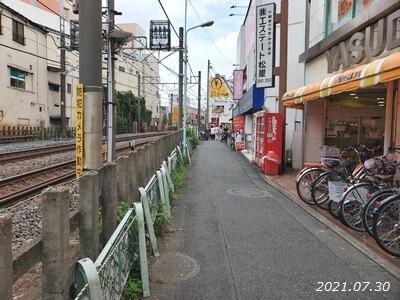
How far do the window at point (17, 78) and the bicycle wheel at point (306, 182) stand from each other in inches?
1027

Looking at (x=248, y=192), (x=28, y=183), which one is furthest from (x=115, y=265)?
(x=28, y=183)

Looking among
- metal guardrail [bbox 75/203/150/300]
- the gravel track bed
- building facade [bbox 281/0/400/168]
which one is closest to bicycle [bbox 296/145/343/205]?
building facade [bbox 281/0/400/168]

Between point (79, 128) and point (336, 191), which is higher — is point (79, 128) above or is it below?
above

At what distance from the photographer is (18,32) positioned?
26734mm

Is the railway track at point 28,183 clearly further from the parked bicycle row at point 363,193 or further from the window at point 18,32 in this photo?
the window at point 18,32

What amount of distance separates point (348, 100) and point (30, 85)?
26.9 meters

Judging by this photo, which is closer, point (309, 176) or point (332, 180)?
point (332, 180)

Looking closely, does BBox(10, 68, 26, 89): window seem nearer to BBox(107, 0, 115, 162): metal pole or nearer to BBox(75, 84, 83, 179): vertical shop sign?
BBox(107, 0, 115, 162): metal pole

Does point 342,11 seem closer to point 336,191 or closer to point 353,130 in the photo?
point 353,130

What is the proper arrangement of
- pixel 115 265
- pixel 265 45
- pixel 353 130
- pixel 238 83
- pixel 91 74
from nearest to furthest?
pixel 115 265 < pixel 91 74 < pixel 353 130 < pixel 265 45 < pixel 238 83

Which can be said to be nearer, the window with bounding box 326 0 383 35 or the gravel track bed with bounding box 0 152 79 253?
the gravel track bed with bounding box 0 152 79 253

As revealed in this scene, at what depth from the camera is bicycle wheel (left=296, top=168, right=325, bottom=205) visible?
297 inches

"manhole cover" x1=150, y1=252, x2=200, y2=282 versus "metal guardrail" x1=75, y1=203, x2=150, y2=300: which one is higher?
"metal guardrail" x1=75, y1=203, x2=150, y2=300

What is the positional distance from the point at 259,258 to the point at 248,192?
4.41 metres
